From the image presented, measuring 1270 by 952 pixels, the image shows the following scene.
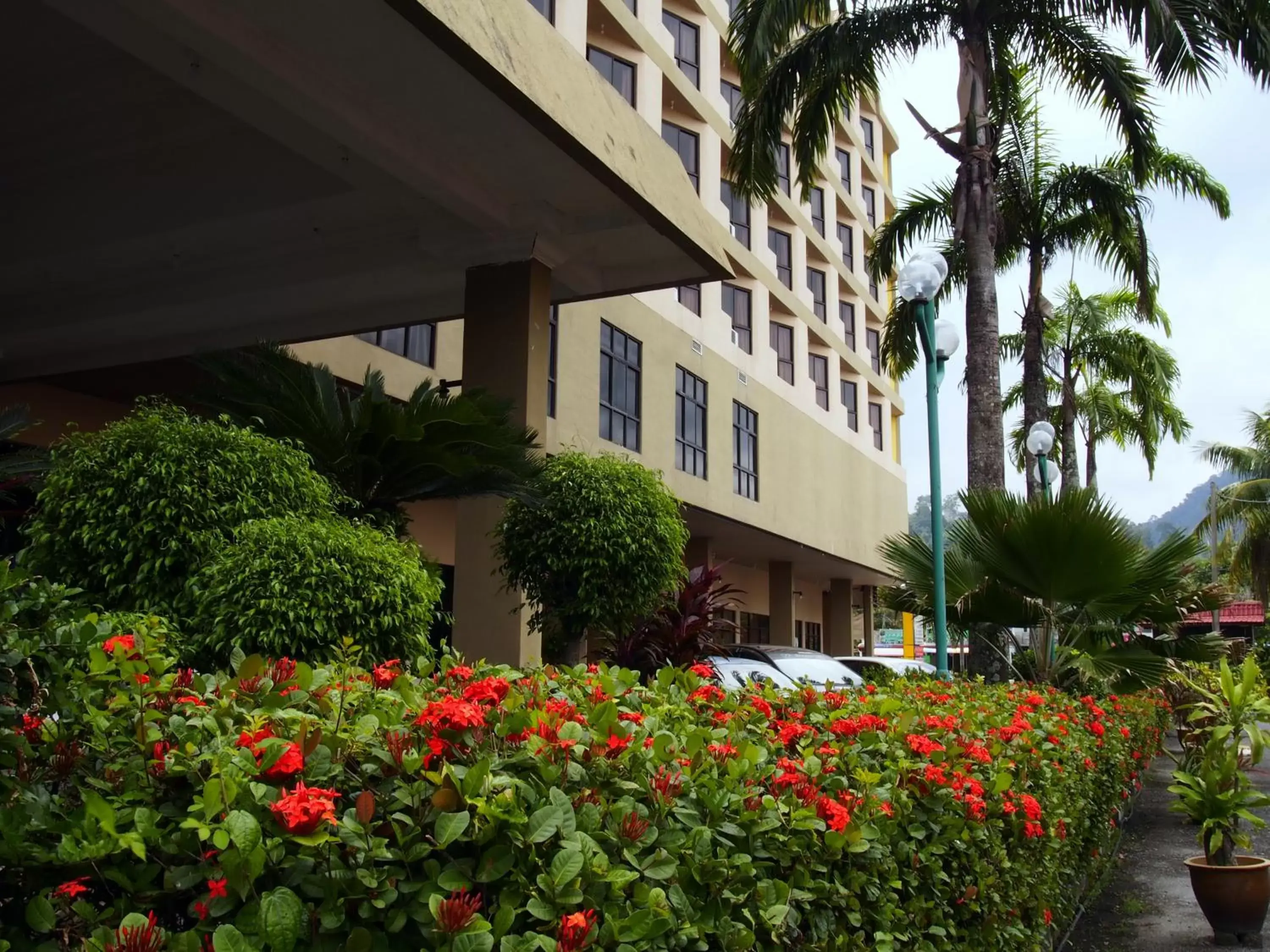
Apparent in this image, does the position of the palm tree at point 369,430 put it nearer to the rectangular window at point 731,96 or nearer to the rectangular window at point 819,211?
the rectangular window at point 731,96

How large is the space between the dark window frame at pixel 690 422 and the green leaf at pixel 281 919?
18.3 metres

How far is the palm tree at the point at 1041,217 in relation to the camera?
53.5ft

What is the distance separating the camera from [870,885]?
278 centimetres

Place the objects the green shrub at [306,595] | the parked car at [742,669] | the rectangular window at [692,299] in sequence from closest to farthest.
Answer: the green shrub at [306,595] < the parked car at [742,669] < the rectangular window at [692,299]

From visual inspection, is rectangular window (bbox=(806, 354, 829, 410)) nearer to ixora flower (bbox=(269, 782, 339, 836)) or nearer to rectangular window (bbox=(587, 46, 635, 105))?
rectangular window (bbox=(587, 46, 635, 105))

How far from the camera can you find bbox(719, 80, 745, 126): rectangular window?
23922 mm

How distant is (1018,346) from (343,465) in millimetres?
21893

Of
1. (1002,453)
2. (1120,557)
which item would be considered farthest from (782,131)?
(1120,557)

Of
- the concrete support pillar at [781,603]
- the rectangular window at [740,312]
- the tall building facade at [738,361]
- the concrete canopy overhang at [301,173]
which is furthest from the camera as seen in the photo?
the concrete support pillar at [781,603]

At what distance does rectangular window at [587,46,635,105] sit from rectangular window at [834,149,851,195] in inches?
558

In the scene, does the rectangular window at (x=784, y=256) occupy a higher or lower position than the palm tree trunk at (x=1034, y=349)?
higher

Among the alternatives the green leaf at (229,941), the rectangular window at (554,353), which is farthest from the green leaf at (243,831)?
the rectangular window at (554,353)

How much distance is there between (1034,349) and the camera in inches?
703

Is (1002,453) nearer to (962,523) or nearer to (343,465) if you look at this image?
(962,523)
